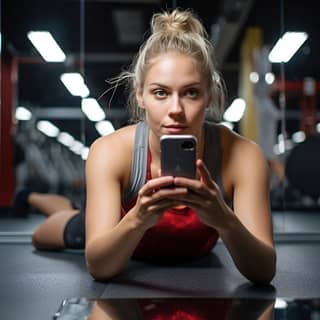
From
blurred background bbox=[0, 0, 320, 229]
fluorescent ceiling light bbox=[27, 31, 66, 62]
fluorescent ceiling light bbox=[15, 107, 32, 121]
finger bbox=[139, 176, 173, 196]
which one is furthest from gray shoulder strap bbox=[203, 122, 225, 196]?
fluorescent ceiling light bbox=[15, 107, 32, 121]

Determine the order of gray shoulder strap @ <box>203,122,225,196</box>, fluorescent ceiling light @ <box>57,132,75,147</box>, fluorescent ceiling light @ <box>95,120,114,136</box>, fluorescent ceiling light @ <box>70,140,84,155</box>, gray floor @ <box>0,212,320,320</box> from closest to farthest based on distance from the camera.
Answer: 1. gray floor @ <box>0,212,320,320</box>
2. gray shoulder strap @ <box>203,122,225,196</box>
3. fluorescent ceiling light @ <box>95,120,114,136</box>
4. fluorescent ceiling light @ <box>70,140,84,155</box>
5. fluorescent ceiling light @ <box>57,132,75,147</box>

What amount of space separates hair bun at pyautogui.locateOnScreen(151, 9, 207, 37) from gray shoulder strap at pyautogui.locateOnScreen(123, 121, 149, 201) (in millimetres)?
271

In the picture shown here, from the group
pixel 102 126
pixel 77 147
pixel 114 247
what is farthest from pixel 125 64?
pixel 77 147

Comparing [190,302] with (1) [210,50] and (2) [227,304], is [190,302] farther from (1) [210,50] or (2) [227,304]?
(1) [210,50]

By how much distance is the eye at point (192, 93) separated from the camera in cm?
124

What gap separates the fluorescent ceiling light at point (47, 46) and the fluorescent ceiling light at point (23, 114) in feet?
4.23

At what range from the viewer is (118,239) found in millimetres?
1225

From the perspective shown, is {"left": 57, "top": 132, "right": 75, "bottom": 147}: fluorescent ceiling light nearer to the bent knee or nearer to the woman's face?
the bent knee

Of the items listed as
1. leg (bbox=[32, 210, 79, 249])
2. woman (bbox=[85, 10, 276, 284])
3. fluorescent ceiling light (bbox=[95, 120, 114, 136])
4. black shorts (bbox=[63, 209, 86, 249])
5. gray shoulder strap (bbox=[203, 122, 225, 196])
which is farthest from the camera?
fluorescent ceiling light (bbox=[95, 120, 114, 136])

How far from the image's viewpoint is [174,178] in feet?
3.48

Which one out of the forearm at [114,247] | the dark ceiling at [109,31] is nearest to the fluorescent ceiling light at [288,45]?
the dark ceiling at [109,31]

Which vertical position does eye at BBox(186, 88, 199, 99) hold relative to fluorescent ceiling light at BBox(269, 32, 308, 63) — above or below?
below

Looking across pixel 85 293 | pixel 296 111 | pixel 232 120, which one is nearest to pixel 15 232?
pixel 85 293

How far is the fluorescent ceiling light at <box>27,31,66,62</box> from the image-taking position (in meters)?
3.93
